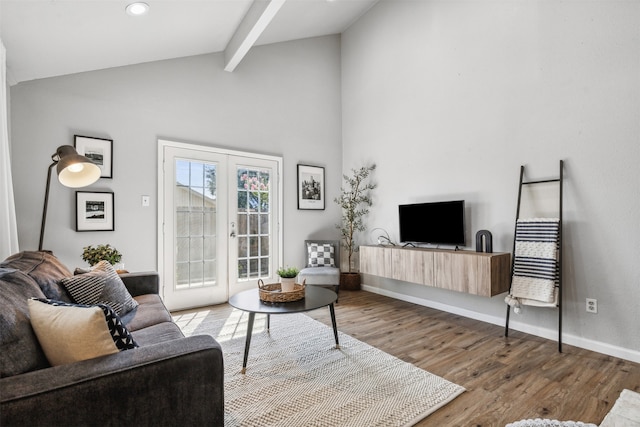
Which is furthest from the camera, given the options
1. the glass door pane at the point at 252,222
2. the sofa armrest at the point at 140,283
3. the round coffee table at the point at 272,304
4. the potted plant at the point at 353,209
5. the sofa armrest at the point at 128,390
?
the potted plant at the point at 353,209

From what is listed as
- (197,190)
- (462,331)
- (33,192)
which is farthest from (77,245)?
(462,331)

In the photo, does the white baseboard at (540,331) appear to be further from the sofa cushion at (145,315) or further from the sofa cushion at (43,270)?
the sofa cushion at (43,270)

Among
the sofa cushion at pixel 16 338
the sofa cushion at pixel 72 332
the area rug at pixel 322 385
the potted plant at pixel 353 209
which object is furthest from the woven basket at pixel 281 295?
the potted plant at pixel 353 209

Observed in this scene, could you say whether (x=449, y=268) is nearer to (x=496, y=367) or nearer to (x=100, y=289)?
(x=496, y=367)

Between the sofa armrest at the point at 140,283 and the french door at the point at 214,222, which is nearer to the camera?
the sofa armrest at the point at 140,283

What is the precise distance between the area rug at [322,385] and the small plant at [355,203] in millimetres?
2148

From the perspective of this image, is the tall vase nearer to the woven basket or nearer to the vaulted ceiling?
the woven basket

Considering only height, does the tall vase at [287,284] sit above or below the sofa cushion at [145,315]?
above

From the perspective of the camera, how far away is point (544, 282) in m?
2.70

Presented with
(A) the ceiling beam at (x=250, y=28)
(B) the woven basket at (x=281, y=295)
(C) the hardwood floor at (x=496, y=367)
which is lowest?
(C) the hardwood floor at (x=496, y=367)

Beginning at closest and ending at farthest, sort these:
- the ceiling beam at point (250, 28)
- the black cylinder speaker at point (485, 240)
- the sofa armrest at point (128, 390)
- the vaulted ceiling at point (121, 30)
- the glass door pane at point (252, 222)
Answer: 1. the sofa armrest at point (128, 390)
2. the vaulted ceiling at point (121, 30)
3. the ceiling beam at point (250, 28)
4. the black cylinder speaker at point (485, 240)
5. the glass door pane at point (252, 222)

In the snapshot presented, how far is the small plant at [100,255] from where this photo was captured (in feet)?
9.82

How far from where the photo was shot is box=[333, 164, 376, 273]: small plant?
189 inches

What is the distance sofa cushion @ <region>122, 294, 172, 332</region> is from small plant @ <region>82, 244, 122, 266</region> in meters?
0.89
